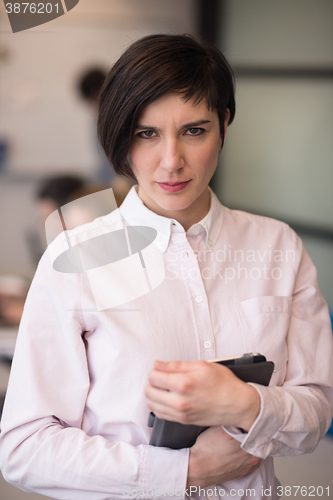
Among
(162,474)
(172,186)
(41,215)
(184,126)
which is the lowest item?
(162,474)

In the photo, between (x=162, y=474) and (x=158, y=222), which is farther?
(x=158, y=222)

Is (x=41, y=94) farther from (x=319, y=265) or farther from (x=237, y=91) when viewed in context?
(x=319, y=265)

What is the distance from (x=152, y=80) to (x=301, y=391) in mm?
606

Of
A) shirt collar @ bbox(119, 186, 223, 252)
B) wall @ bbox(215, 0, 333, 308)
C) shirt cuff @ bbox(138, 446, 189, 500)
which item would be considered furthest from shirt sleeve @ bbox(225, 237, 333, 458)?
wall @ bbox(215, 0, 333, 308)

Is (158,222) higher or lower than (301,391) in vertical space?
higher

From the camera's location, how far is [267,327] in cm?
80

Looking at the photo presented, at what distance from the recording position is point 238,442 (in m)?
0.70

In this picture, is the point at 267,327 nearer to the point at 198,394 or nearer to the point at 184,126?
the point at 198,394

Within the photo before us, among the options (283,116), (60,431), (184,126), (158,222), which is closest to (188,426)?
(60,431)

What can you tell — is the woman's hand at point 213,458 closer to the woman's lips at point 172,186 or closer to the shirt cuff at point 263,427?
the shirt cuff at point 263,427

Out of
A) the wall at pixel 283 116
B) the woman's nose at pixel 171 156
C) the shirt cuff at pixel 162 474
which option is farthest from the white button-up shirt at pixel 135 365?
the wall at pixel 283 116

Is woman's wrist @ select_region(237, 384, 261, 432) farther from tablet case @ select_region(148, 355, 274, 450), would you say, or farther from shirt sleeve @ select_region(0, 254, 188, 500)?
shirt sleeve @ select_region(0, 254, 188, 500)

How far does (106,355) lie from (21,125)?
0.55 m

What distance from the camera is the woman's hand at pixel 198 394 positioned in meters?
0.58
